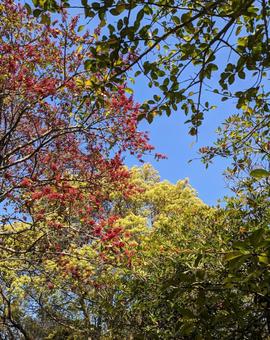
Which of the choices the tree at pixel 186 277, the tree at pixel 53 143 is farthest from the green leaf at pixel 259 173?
the tree at pixel 53 143

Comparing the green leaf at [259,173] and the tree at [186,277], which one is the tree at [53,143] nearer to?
the tree at [186,277]

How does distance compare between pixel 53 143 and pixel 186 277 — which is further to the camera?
pixel 53 143

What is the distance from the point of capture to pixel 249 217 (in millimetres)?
4922

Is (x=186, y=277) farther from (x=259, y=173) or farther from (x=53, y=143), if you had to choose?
(x=53, y=143)

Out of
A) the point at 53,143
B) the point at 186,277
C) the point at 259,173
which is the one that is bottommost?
the point at 186,277

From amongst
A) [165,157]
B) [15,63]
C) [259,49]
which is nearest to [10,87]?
[15,63]

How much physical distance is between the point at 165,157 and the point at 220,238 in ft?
13.8

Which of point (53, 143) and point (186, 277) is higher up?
point (53, 143)

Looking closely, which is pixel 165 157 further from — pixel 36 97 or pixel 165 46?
pixel 165 46

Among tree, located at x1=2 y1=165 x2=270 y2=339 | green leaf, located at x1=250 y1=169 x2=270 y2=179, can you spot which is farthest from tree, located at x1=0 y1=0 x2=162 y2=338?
green leaf, located at x1=250 y1=169 x2=270 y2=179

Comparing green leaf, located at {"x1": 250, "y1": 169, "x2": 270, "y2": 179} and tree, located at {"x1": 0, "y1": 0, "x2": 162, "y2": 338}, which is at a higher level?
tree, located at {"x1": 0, "y1": 0, "x2": 162, "y2": 338}

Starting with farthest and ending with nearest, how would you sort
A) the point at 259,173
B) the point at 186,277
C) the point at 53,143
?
the point at 53,143 → the point at 186,277 → the point at 259,173

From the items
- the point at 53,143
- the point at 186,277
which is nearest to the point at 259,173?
the point at 186,277

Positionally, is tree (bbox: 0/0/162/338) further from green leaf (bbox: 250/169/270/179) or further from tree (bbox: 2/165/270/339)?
green leaf (bbox: 250/169/270/179)
